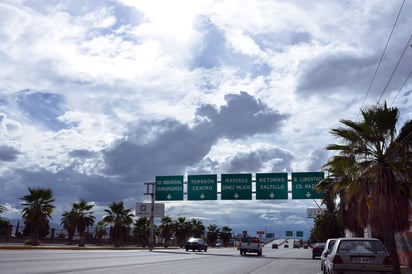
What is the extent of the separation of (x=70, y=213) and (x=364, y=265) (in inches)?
1894

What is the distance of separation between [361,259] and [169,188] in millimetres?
32942

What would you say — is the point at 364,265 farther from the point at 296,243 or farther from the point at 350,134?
the point at 296,243

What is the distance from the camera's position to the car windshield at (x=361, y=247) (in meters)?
13.0

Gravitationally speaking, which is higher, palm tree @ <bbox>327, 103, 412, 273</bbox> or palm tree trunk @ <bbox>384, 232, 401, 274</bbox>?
palm tree @ <bbox>327, 103, 412, 273</bbox>

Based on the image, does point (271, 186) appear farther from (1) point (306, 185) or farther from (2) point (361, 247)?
(2) point (361, 247)

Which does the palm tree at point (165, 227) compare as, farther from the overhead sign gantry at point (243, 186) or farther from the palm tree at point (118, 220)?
the overhead sign gantry at point (243, 186)

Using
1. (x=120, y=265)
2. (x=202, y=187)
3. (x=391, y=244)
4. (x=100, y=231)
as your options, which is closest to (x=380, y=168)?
(x=391, y=244)

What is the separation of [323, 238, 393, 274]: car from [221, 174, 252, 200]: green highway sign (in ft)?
92.5

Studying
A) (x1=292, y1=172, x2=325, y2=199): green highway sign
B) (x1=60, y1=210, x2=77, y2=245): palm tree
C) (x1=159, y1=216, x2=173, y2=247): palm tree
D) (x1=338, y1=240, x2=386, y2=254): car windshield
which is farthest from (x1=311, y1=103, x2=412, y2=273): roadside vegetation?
(x1=159, y1=216, x2=173, y2=247): palm tree

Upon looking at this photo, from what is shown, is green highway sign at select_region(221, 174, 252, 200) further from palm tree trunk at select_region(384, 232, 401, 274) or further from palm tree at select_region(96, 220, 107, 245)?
palm tree at select_region(96, 220, 107, 245)

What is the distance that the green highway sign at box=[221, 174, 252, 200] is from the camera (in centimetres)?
4150

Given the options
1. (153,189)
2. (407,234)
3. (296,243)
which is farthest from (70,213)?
(296,243)

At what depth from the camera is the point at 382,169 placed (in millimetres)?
17297

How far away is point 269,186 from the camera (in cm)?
4094
